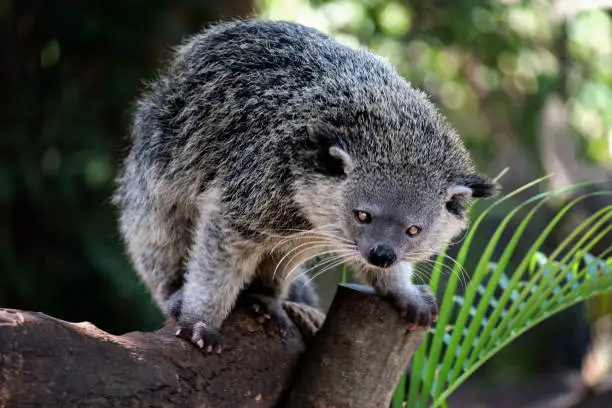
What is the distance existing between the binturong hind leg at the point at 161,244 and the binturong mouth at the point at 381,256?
1.10 m

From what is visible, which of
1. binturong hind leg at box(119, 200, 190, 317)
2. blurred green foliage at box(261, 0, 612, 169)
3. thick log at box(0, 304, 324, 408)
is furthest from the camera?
blurred green foliage at box(261, 0, 612, 169)

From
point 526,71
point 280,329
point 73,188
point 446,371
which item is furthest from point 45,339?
point 526,71

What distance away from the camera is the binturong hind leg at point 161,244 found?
4.08m

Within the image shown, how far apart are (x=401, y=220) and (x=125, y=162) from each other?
178 centimetres

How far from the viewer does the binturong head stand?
135 inches

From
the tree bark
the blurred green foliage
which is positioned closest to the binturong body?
the tree bark

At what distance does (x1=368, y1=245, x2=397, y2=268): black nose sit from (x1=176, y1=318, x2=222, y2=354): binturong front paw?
678mm

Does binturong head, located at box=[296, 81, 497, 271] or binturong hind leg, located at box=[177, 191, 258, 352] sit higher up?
binturong head, located at box=[296, 81, 497, 271]

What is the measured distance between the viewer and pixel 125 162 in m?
4.60

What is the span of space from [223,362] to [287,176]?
78 cm

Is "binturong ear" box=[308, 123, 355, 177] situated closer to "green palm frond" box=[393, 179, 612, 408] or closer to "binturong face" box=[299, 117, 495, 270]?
"binturong face" box=[299, 117, 495, 270]

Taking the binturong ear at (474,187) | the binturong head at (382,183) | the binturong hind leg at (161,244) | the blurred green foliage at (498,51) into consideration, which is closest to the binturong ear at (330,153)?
the binturong head at (382,183)

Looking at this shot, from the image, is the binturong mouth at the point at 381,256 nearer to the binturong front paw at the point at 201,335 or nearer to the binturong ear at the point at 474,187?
the binturong ear at the point at 474,187

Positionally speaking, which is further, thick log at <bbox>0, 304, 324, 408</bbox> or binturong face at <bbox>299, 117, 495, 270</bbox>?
binturong face at <bbox>299, 117, 495, 270</bbox>
